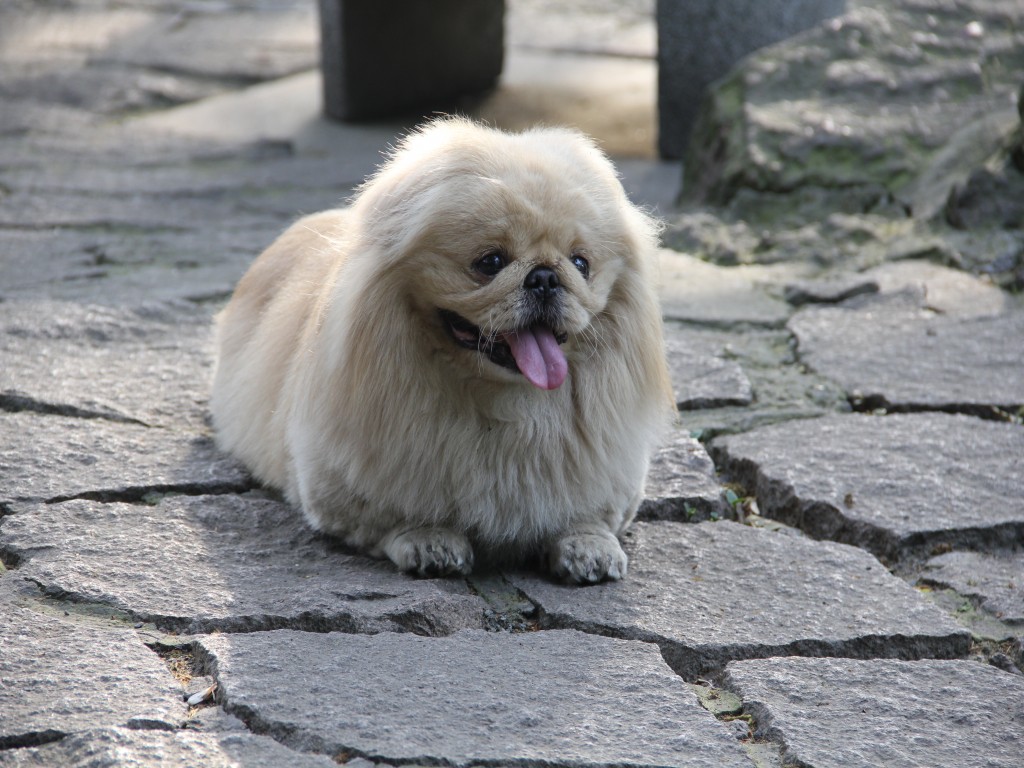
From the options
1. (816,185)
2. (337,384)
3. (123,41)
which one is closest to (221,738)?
(337,384)

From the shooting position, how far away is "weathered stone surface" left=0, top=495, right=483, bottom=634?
2.54m

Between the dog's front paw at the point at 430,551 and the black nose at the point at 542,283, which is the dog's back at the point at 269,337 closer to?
the dog's front paw at the point at 430,551

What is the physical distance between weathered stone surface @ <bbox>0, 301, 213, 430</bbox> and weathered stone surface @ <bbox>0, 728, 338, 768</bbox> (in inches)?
64.5

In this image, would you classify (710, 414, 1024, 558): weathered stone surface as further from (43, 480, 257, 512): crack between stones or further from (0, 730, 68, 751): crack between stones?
(0, 730, 68, 751): crack between stones

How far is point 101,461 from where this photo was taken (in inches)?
128

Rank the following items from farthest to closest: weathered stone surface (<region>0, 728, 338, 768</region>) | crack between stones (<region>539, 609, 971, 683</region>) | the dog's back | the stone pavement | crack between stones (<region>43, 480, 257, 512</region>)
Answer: the dog's back
crack between stones (<region>43, 480, 257, 512</region>)
crack between stones (<region>539, 609, 971, 683</region>)
the stone pavement
weathered stone surface (<region>0, 728, 338, 768</region>)

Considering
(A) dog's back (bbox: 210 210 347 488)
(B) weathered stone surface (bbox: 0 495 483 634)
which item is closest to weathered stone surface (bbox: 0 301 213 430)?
(A) dog's back (bbox: 210 210 347 488)

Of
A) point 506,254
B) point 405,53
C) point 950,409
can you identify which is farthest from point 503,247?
point 405,53

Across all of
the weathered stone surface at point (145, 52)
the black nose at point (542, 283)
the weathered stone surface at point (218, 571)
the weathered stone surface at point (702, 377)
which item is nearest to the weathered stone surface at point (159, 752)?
the weathered stone surface at point (218, 571)

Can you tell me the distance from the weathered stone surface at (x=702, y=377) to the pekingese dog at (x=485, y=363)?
84cm

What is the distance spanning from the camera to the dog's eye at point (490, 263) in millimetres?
2691

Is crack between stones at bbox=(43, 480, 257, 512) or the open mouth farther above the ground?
the open mouth

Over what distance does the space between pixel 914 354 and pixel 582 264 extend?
5.95 ft

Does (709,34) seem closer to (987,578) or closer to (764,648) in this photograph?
(987,578)
